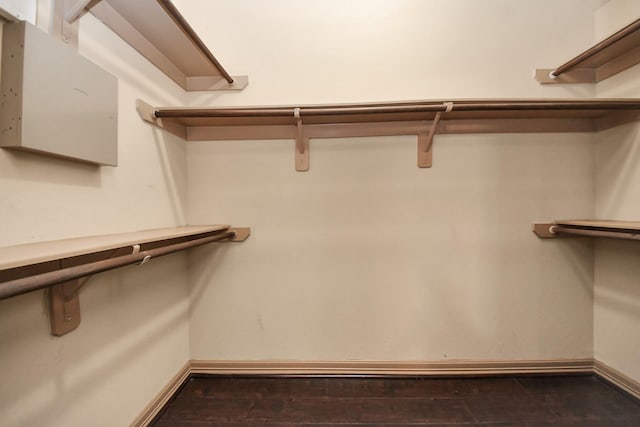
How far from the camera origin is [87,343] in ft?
3.03

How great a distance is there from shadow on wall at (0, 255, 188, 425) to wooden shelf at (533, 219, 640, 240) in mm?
2224

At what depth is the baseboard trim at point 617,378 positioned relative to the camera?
52.0 inches

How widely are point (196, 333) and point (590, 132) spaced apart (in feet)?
9.07

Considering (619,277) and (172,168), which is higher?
(172,168)

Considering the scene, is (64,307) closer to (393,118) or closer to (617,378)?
(393,118)

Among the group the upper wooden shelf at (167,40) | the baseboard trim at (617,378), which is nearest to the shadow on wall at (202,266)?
the upper wooden shelf at (167,40)

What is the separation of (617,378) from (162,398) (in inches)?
99.6

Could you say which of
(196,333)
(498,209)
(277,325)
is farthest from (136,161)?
A: (498,209)

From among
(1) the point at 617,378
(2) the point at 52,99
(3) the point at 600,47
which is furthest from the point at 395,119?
(1) the point at 617,378

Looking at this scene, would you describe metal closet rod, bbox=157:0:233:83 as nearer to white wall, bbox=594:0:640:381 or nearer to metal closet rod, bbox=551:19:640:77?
metal closet rod, bbox=551:19:640:77

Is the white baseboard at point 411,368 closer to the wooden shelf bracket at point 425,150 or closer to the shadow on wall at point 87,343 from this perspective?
the shadow on wall at point 87,343

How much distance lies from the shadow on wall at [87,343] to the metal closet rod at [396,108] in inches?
32.4

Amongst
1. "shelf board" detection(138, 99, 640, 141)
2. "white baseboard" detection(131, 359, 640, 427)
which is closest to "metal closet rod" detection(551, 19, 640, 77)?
"shelf board" detection(138, 99, 640, 141)

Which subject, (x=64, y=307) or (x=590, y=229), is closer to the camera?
(x=64, y=307)
